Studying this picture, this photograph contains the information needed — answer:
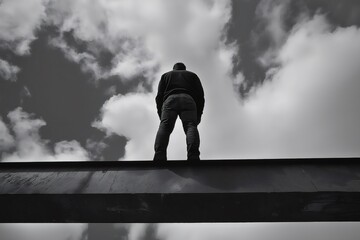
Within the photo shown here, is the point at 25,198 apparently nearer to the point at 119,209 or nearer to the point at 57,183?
the point at 57,183

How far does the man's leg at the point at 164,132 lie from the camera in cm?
433

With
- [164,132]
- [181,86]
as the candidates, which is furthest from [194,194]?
[181,86]

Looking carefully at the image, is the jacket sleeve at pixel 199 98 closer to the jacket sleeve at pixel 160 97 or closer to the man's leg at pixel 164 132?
the jacket sleeve at pixel 160 97

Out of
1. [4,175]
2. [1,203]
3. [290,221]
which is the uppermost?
[4,175]

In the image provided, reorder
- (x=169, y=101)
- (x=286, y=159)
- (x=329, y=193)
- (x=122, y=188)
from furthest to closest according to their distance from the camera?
1. (x=169, y=101)
2. (x=286, y=159)
3. (x=122, y=188)
4. (x=329, y=193)

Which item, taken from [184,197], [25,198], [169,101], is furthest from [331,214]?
[25,198]

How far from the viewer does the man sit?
440cm

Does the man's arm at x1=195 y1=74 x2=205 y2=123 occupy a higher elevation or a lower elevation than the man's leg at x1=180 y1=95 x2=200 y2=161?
higher

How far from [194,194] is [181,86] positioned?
2556 mm

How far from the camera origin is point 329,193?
3.30 m

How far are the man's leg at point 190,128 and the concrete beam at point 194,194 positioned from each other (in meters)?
0.47

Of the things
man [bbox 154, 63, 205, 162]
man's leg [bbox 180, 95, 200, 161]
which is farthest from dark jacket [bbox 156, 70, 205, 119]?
man's leg [bbox 180, 95, 200, 161]

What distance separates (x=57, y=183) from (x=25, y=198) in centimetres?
38

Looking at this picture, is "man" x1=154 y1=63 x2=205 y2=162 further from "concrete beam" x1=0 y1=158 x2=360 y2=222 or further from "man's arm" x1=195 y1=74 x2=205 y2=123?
"concrete beam" x1=0 y1=158 x2=360 y2=222
